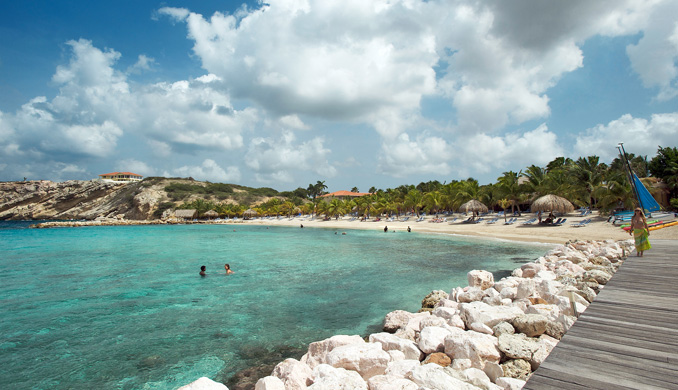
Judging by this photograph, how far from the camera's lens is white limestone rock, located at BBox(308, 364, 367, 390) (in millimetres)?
3848

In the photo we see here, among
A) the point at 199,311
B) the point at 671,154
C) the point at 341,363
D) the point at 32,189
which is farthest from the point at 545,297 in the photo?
the point at 32,189

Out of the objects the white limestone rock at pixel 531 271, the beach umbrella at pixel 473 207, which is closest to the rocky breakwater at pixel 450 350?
the white limestone rock at pixel 531 271

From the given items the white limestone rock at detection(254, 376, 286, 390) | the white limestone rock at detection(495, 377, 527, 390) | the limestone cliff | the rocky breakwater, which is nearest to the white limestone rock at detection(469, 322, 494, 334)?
the rocky breakwater

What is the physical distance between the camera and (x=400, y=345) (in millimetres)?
5051

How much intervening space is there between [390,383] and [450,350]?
1.36m

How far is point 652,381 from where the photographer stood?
2.75 meters

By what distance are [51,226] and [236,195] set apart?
4513 cm

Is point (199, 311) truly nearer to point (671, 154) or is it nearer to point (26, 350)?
point (26, 350)

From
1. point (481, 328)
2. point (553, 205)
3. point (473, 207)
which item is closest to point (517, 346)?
point (481, 328)

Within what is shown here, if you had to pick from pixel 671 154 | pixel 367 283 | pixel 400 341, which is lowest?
pixel 367 283

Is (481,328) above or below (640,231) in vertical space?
below

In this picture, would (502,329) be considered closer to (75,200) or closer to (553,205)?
(553,205)

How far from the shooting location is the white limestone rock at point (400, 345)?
4.90 meters

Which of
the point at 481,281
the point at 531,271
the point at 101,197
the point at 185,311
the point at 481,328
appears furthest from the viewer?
the point at 101,197
